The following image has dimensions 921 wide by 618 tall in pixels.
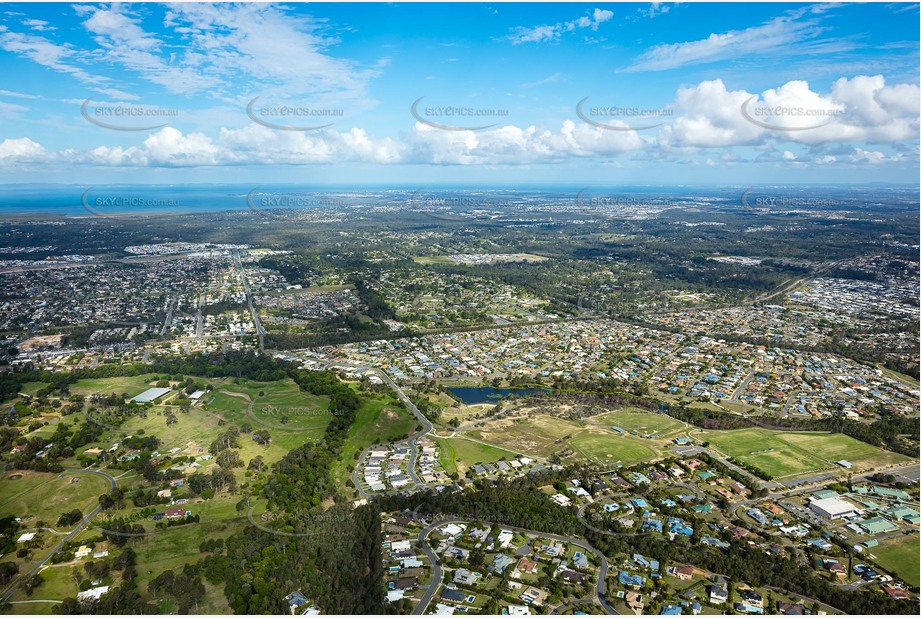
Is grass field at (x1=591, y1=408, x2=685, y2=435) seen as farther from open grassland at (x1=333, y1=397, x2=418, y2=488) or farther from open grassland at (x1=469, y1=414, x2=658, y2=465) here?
open grassland at (x1=333, y1=397, x2=418, y2=488)

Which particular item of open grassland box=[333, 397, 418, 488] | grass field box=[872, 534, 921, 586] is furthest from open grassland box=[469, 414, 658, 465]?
grass field box=[872, 534, 921, 586]

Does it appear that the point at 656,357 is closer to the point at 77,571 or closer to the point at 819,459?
the point at 819,459

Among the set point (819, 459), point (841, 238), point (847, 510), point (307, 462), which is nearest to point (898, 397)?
point (819, 459)

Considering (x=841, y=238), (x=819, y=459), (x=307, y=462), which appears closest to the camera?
(x=307, y=462)

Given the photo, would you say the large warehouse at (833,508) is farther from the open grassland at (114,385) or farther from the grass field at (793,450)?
the open grassland at (114,385)

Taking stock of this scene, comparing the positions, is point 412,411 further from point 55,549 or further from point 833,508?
point 833,508

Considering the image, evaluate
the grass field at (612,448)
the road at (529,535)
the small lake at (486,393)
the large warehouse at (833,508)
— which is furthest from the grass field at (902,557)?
the small lake at (486,393)
